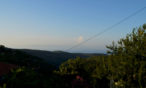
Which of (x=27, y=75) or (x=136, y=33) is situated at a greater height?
(x=136, y=33)

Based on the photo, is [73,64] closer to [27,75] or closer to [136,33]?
[27,75]

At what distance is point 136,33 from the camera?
931cm

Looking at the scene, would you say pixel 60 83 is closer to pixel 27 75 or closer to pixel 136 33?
pixel 27 75

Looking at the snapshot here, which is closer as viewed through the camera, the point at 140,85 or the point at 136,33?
the point at 140,85

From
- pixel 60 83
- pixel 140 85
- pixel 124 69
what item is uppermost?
pixel 124 69

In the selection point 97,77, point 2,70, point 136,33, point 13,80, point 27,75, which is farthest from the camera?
point 2,70

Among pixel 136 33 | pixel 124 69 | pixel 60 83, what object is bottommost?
pixel 60 83

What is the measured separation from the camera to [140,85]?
28.5ft

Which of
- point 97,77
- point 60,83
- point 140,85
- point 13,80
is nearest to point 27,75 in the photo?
point 13,80

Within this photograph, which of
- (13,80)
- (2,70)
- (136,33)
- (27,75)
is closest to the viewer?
(136,33)

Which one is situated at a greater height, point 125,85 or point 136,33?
point 136,33

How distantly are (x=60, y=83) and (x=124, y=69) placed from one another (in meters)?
5.33

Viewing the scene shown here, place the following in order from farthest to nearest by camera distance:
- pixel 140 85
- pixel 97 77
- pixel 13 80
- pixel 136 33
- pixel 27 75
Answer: pixel 97 77
pixel 27 75
pixel 13 80
pixel 136 33
pixel 140 85

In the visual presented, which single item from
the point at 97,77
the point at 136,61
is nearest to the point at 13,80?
the point at 97,77
